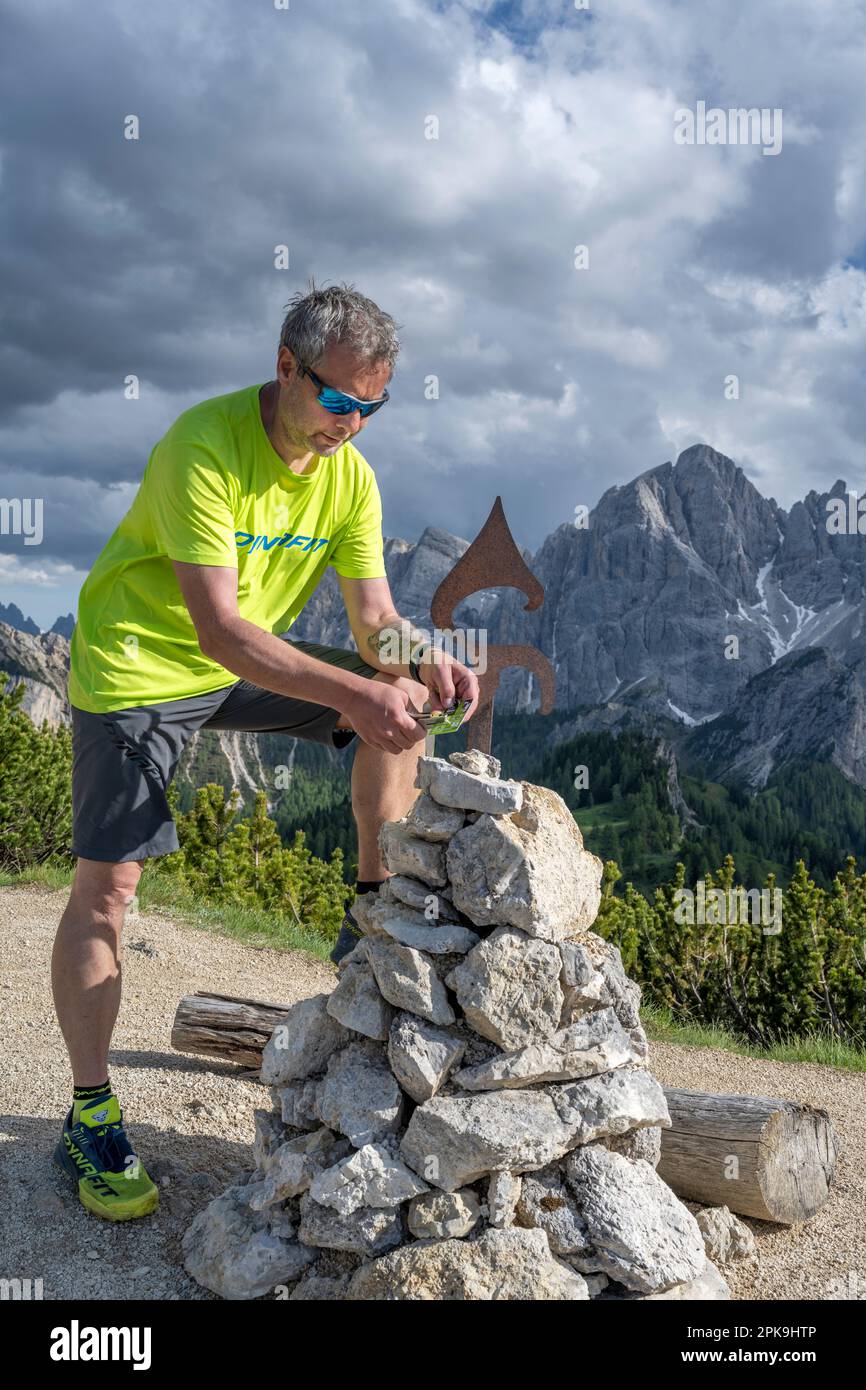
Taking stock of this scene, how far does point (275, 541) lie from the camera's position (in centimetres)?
390

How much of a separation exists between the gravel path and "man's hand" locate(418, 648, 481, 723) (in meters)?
2.15

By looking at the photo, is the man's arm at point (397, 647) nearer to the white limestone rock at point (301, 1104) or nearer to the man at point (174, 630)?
the man at point (174, 630)

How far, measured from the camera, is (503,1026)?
10.8 ft

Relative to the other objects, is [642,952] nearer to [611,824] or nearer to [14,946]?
[14,946]

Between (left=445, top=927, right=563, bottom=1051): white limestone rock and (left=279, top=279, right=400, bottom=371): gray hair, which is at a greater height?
(left=279, top=279, right=400, bottom=371): gray hair

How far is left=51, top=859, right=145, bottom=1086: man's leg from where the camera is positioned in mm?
3580

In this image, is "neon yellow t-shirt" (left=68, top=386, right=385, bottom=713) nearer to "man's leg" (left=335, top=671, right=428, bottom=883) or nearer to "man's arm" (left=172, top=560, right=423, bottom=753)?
"man's arm" (left=172, top=560, right=423, bottom=753)

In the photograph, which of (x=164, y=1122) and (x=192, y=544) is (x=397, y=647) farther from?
(x=164, y=1122)

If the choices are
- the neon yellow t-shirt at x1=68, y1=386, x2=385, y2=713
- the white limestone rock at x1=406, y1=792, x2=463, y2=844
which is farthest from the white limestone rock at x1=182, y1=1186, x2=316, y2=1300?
the neon yellow t-shirt at x1=68, y1=386, x2=385, y2=713

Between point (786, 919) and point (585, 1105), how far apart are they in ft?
29.9

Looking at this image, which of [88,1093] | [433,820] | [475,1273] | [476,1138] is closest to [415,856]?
[433,820]

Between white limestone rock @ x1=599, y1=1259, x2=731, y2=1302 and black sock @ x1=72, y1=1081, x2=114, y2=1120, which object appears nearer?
white limestone rock @ x1=599, y1=1259, x2=731, y2=1302

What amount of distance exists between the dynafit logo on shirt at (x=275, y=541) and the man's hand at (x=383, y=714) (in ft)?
3.27
